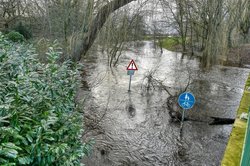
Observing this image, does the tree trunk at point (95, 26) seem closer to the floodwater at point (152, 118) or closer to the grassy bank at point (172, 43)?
the floodwater at point (152, 118)

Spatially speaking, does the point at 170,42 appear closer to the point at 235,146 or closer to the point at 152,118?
the point at 152,118

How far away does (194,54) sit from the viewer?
19734mm

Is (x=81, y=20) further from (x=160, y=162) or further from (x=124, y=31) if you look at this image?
(x=160, y=162)

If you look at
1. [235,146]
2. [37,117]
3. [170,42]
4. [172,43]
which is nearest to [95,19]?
[235,146]

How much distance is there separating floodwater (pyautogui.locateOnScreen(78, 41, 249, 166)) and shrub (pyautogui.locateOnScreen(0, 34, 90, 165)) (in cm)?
316

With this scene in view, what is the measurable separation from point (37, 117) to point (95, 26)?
7429 mm

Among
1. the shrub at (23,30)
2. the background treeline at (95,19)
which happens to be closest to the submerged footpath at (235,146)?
the background treeline at (95,19)

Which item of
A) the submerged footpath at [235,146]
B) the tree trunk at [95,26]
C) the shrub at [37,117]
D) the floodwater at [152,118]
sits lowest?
the floodwater at [152,118]

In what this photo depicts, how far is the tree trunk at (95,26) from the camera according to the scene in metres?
9.00

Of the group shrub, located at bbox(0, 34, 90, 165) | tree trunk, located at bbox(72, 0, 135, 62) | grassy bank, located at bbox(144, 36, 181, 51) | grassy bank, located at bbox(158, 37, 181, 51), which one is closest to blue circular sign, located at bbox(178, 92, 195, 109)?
shrub, located at bbox(0, 34, 90, 165)

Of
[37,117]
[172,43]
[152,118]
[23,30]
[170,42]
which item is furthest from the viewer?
→ [170,42]

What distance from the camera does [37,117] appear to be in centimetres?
254

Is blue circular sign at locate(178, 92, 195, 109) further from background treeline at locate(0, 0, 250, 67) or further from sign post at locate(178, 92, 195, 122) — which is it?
background treeline at locate(0, 0, 250, 67)

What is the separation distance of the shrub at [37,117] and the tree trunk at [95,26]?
5913mm
